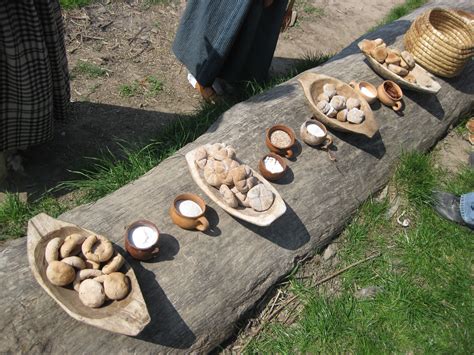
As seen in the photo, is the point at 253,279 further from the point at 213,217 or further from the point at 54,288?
the point at 54,288

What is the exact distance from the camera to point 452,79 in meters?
4.07

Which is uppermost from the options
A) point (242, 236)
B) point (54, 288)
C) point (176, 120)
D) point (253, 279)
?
point (54, 288)

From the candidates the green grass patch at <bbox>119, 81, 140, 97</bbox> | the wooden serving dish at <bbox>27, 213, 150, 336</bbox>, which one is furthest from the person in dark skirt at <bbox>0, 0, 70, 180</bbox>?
the green grass patch at <bbox>119, 81, 140, 97</bbox>

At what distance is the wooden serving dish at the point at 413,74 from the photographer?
3.53 meters

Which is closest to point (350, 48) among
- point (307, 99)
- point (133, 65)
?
point (307, 99)

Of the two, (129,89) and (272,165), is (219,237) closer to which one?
(272,165)

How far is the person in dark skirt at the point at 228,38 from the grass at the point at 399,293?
65.9 inches

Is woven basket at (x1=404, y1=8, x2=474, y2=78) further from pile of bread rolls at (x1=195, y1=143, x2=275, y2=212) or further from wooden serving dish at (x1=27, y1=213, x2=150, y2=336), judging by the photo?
wooden serving dish at (x1=27, y1=213, x2=150, y2=336)

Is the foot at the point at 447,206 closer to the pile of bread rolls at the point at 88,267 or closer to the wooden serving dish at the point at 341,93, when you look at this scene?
the wooden serving dish at the point at 341,93

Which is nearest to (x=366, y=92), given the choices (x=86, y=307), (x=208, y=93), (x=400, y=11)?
(x=208, y=93)

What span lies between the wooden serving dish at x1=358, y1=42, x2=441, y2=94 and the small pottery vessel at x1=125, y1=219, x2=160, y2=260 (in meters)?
2.42

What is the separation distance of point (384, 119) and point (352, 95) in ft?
1.24

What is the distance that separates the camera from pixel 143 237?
2266 mm

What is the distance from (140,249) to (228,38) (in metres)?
2.22
